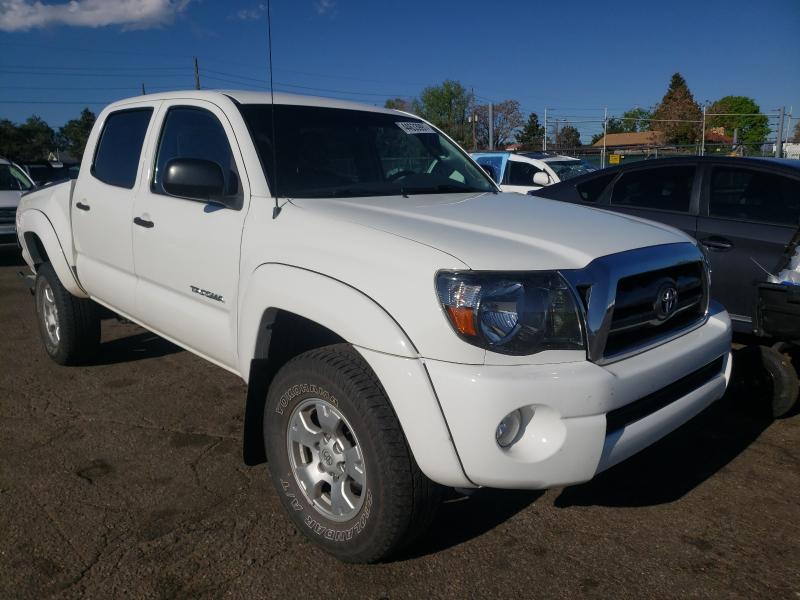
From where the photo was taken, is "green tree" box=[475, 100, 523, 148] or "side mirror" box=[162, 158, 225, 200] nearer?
"side mirror" box=[162, 158, 225, 200]

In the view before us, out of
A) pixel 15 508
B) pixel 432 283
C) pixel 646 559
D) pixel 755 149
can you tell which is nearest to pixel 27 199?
pixel 15 508

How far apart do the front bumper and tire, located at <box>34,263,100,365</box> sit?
143 inches

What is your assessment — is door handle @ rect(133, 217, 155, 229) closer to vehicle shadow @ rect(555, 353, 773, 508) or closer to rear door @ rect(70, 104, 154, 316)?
rear door @ rect(70, 104, 154, 316)

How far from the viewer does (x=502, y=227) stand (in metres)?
2.73

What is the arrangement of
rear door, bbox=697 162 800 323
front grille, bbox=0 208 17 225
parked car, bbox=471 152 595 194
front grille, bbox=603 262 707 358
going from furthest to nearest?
1. parked car, bbox=471 152 595 194
2. front grille, bbox=0 208 17 225
3. rear door, bbox=697 162 800 323
4. front grille, bbox=603 262 707 358

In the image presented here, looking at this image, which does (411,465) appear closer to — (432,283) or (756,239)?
(432,283)

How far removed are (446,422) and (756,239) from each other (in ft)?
11.6

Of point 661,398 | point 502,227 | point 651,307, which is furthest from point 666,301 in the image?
point 502,227

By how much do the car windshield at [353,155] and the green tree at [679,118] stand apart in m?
34.3

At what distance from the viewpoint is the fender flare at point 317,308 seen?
2.34 m

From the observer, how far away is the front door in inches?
126

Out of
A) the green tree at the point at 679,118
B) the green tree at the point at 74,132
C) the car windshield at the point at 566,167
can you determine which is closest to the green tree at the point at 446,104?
the green tree at the point at 679,118

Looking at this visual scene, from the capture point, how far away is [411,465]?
2373mm

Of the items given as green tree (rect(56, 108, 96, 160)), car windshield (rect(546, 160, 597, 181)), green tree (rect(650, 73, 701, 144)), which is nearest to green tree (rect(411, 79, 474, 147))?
green tree (rect(650, 73, 701, 144))
